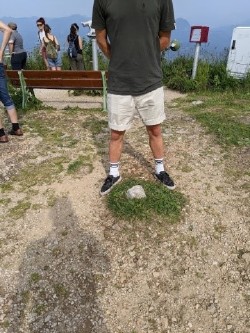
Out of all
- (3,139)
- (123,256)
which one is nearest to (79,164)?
(3,139)

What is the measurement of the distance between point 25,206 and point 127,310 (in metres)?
1.75

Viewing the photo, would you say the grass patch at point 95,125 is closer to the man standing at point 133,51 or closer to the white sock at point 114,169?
the white sock at point 114,169

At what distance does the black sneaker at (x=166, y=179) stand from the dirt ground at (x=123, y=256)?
134 mm

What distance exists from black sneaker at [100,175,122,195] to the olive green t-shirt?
1019 mm

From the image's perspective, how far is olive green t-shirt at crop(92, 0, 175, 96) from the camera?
304 centimetres

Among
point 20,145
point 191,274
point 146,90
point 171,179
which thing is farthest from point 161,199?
point 20,145

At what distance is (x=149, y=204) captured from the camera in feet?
11.5

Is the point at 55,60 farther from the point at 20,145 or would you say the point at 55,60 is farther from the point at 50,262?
the point at 50,262

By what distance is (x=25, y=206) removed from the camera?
3.78 m

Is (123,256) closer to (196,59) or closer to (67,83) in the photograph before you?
(67,83)

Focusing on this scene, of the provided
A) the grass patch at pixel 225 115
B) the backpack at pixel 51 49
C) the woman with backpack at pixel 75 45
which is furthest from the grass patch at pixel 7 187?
the backpack at pixel 51 49

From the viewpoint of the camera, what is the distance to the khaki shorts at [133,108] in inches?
135

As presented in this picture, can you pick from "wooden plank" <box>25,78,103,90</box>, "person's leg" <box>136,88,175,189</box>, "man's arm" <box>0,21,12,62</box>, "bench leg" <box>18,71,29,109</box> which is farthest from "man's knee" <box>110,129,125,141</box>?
"bench leg" <box>18,71,29,109</box>

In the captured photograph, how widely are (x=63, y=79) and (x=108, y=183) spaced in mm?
3658
